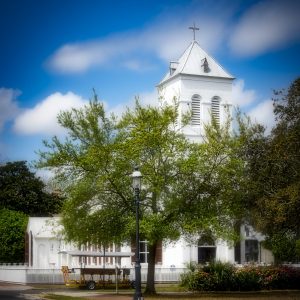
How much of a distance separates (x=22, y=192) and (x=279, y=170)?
4486cm

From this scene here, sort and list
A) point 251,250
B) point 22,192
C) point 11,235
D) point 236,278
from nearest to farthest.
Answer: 1. point 236,278
2. point 251,250
3. point 11,235
4. point 22,192

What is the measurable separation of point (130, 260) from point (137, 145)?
26.6 metres

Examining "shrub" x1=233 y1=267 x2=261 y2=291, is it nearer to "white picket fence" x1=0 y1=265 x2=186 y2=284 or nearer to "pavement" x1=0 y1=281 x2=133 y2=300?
"pavement" x1=0 y1=281 x2=133 y2=300

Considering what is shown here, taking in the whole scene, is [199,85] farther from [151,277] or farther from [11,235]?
[151,277]

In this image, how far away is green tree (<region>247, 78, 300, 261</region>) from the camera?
30.5 metres

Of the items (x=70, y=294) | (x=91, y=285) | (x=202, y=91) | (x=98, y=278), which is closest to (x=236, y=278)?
(x=91, y=285)

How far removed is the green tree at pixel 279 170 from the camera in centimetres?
3047

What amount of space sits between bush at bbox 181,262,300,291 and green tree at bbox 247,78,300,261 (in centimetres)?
539

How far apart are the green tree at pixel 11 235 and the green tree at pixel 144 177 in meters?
30.6

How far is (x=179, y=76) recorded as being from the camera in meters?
64.0

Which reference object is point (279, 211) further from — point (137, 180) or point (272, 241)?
point (272, 241)

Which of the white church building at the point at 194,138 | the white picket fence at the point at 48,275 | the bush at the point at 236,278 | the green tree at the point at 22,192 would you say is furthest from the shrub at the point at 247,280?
the green tree at the point at 22,192

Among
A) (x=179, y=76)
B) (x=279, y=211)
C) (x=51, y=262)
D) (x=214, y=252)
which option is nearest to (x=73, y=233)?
(x=279, y=211)

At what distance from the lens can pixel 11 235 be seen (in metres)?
64.2
